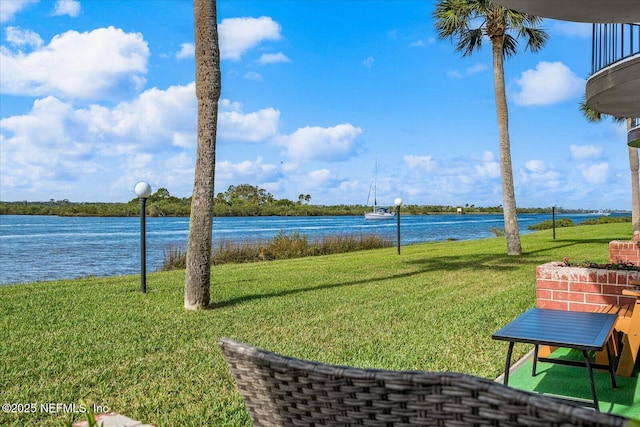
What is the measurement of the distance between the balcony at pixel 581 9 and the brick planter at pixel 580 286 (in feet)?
8.15

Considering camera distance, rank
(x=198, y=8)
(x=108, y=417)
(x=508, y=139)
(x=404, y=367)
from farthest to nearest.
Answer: (x=508, y=139), (x=198, y=8), (x=404, y=367), (x=108, y=417)

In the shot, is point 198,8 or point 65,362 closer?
point 65,362

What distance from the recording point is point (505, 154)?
543 inches

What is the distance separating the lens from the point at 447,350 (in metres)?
4.66

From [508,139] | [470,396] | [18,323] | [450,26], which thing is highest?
[450,26]

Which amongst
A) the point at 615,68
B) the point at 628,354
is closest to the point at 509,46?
the point at 615,68

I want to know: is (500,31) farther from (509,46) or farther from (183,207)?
(183,207)

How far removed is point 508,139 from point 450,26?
3.64 metres

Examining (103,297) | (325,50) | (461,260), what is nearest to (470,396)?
(103,297)

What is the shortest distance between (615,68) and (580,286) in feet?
10.1

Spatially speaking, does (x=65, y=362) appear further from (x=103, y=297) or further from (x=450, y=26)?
(x=450, y=26)

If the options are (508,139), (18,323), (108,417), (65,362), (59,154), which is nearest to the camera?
(108,417)

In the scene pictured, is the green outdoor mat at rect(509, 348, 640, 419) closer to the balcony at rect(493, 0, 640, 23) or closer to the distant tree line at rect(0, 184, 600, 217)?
the balcony at rect(493, 0, 640, 23)

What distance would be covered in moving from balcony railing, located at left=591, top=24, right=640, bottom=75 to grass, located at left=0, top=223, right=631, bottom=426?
11.0 ft
